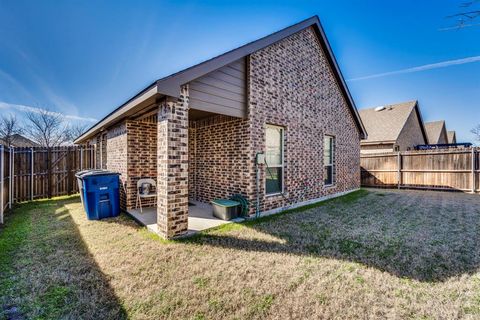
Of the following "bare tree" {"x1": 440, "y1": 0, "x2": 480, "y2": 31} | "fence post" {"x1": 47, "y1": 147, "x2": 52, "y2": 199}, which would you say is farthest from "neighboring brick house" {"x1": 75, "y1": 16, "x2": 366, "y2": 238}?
"bare tree" {"x1": 440, "y1": 0, "x2": 480, "y2": 31}

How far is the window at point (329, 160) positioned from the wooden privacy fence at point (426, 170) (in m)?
6.38

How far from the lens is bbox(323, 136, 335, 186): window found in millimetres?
9120

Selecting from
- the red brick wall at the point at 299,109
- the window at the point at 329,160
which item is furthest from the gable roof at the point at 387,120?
the window at the point at 329,160

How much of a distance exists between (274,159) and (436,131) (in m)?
30.1

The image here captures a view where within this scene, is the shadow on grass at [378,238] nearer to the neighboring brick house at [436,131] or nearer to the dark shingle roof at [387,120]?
the dark shingle roof at [387,120]

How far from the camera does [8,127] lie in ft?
73.7

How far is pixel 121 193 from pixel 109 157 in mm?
1788

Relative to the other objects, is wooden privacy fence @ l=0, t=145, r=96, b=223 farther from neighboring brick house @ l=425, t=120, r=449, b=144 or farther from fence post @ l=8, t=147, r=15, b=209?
neighboring brick house @ l=425, t=120, r=449, b=144

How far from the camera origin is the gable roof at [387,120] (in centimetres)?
1692

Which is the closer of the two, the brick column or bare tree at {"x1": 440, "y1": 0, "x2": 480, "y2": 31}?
bare tree at {"x1": 440, "y1": 0, "x2": 480, "y2": 31}

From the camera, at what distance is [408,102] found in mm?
19562

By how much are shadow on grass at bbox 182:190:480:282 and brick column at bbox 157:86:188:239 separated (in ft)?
2.06

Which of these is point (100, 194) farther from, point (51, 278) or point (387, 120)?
point (387, 120)

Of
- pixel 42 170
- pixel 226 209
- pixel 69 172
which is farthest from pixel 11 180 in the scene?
pixel 226 209
